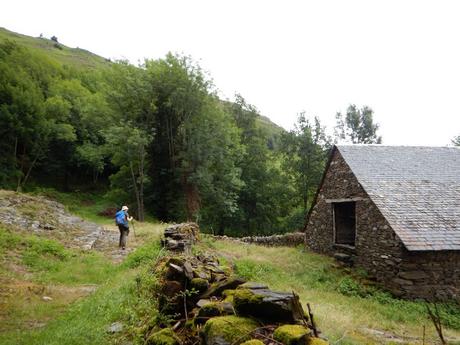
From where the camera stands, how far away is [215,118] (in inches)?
1101

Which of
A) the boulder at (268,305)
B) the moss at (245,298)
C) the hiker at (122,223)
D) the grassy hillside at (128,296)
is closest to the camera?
the boulder at (268,305)

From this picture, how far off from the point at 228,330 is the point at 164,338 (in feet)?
3.28

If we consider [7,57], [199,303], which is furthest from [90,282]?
[7,57]

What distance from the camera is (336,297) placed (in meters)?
11.0

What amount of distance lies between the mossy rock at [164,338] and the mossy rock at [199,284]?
3.01 ft

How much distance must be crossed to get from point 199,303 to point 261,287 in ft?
3.02

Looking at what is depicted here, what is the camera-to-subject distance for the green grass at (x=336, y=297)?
7.94m

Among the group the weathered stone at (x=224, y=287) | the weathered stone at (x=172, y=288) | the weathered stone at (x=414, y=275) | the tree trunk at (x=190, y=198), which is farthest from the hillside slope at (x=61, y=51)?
the weathered stone at (x=224, y=287)

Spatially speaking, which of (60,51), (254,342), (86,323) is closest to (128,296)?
(86,323)

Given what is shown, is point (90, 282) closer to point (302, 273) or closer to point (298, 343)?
point (298, 343)

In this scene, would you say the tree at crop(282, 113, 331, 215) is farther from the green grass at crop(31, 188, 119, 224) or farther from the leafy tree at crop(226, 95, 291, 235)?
the green grass at crop(31, 188, 119, 224)

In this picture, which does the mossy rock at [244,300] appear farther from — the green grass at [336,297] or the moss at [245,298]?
the green grass at [336,297]

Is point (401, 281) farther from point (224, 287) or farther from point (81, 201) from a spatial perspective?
point (81, 201)

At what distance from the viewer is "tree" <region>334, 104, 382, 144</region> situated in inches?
1708
